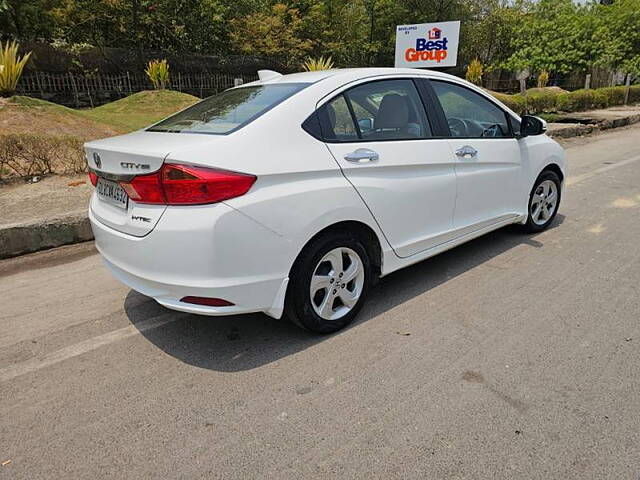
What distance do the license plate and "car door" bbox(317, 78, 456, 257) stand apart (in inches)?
49.4

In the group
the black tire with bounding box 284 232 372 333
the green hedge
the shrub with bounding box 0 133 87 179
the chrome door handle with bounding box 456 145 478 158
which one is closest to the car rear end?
the black tire with bounding box 284 232 372 333

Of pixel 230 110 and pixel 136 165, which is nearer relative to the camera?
pixel 136 165

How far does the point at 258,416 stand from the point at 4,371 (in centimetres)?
161

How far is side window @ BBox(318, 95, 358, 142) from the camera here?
2895mm

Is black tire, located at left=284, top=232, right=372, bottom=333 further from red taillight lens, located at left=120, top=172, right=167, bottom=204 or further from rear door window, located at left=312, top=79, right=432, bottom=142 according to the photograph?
red taillight lens, located at left=120, top=172, right=167, bottom=204

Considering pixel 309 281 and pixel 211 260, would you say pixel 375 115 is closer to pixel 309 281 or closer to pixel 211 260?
pixel 309 281

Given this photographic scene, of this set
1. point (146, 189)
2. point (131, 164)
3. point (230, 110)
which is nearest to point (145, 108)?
point (230, 110)

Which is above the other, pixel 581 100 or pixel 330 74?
pixel 581 100

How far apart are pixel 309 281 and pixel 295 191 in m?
0.56

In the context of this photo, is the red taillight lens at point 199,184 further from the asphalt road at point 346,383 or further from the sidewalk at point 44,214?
the sidewalk at point 44,214

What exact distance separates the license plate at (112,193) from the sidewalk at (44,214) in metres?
2.02

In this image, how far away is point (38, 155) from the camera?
6457mm

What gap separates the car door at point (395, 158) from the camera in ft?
9.78

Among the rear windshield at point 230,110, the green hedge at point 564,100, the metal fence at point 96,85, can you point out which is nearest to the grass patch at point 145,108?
the metal fence at point 96,85
